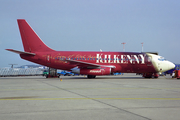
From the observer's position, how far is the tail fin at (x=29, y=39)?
3156 centimetres

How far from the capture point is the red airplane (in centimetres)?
3002

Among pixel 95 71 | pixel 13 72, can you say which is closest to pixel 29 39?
pixel 95 71

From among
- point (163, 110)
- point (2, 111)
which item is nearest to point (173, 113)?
point (163, 110)

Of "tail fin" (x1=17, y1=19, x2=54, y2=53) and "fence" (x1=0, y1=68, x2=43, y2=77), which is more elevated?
"tail fin" (x1=17, y1=19, x2=54, y2=53)

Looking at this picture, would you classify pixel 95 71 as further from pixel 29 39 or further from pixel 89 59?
pixel 29 39

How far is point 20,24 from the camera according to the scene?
31.5 m

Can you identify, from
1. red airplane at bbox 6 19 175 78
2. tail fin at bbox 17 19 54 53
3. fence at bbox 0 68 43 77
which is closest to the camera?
red airplane at bbox 6 19 175 78

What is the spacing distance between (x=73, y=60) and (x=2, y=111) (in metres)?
22.7

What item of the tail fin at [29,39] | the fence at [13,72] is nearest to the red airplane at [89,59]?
the tail fin at [29,39]

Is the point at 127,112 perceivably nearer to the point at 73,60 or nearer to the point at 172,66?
the point at 73,60

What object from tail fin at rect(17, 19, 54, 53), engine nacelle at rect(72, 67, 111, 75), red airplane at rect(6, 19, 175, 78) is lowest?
engine nacelle at rect(72, 67, 111, 75)

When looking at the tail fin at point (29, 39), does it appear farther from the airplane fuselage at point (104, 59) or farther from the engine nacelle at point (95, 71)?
the engine nacelle at point (95, 71)

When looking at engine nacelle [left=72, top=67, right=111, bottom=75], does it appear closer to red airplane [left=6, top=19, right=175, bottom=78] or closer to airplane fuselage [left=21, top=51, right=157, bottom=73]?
red airplane [left=6, top=19, right=175, bottom=78]

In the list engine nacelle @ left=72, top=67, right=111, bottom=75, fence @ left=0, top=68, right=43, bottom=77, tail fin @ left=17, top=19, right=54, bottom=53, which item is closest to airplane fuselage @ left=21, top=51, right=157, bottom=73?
tail fin @ left=17, top=19, right=54, bottom=53
